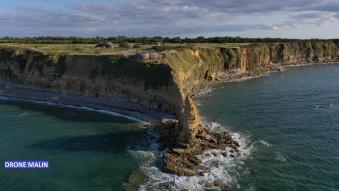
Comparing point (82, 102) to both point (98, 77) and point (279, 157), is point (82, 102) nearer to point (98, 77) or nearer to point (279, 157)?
point (98, 77)

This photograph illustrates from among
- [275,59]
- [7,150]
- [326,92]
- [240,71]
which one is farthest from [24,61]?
[275,59]

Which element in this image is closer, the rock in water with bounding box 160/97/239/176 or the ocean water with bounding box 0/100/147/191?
the ocean water with bounding box 0/100/147/191

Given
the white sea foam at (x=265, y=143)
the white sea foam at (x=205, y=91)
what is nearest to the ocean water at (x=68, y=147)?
the white sea foam at (x=265, y=143)

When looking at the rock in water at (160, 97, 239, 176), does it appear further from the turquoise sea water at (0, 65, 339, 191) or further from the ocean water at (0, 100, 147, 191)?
the ocean water at (0, 100, 147, 191)

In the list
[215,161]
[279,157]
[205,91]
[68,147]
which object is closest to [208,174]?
[215,161]

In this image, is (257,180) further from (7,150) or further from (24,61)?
(24,61)

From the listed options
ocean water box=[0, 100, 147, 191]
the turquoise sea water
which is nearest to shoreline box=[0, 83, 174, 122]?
ocean water box=[0, 100, 147, 191]
